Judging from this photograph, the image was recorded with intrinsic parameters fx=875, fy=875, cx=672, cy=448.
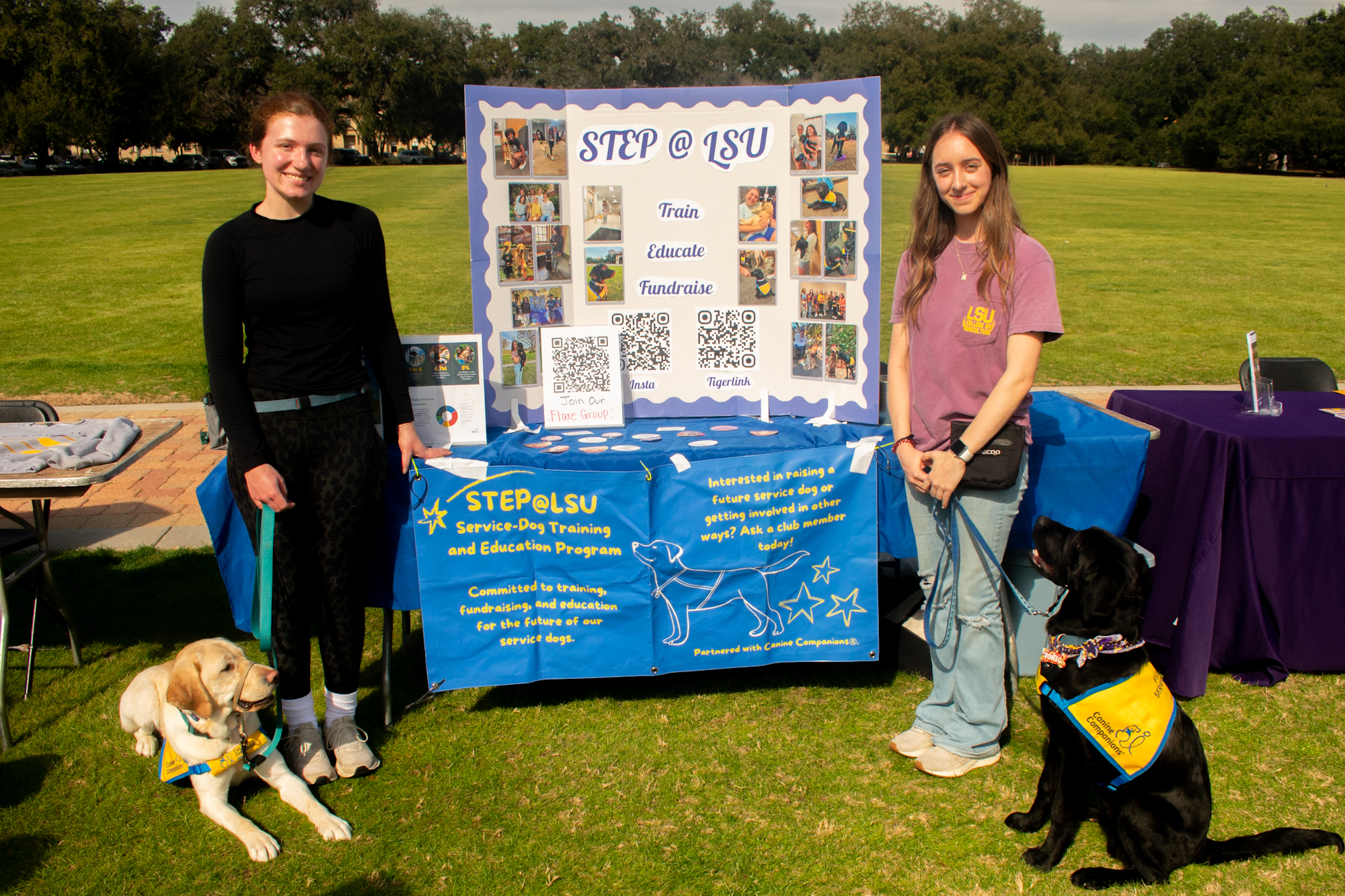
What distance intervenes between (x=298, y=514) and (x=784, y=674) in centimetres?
208

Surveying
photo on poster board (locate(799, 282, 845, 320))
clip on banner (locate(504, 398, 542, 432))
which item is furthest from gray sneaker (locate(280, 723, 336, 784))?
photo on poster board (locate(799, 282, 845, 320))

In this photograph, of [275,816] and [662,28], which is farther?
[662,28]

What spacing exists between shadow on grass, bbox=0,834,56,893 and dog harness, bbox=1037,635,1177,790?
3.14 meters

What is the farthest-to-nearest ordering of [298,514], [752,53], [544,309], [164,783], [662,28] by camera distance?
[752,53], [662,28], [544,309], [164,783], [298,514]

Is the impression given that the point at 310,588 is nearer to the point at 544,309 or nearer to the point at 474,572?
the point at 474,572

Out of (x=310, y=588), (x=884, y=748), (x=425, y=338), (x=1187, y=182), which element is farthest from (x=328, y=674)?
(x=1187, y=182)

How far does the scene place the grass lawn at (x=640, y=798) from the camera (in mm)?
2617

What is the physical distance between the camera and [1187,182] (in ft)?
143

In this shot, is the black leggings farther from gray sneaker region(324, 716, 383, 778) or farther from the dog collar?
the dog collar

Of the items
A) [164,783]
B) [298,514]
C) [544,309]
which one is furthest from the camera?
[544,309]

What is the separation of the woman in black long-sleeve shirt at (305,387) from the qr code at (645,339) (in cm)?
102

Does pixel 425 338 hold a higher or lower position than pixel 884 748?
higher

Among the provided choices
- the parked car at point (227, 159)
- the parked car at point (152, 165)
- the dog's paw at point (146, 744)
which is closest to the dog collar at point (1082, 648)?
the dog's paw at point (146, 744)

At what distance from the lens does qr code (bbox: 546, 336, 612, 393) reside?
12.0 feet
